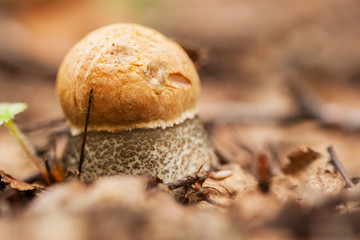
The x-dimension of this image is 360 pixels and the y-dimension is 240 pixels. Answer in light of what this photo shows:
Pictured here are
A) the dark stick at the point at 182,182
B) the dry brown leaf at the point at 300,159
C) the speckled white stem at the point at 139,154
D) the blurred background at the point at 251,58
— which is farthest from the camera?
the blurred background at the point at 251,58

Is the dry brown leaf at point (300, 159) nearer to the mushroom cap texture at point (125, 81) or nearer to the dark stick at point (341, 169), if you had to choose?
the dark stick at point (341, 169)

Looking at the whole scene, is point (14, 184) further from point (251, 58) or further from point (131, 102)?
point (251, 58)

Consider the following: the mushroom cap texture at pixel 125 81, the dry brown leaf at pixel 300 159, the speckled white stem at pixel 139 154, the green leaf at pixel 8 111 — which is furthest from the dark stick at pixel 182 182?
the green leaf at pixel 8 111

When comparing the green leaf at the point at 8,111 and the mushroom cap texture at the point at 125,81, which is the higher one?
the mushroom cap texture at the point at 125,81

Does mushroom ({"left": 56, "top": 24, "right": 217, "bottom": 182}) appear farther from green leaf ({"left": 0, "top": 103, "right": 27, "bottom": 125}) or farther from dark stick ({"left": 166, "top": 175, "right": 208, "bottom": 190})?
green leaf ({"left": 0, "top": 103, "right": 27, "bottom": 125})

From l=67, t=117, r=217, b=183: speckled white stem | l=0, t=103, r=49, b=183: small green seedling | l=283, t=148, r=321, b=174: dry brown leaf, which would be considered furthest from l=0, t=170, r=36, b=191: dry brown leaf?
l=283, t=148, r=321, b=174: dry brown leaf

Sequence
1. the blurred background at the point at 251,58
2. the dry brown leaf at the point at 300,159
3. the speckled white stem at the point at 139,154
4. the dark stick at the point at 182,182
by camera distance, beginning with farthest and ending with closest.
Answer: the blurred background at the point at 251,58 → the dry brown leaf at the point at 300,159 → the speckled white stem at the point at 139,154 → the dark stick at the point at 182,182

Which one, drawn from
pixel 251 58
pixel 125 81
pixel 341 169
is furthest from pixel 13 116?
pixel 251 58
